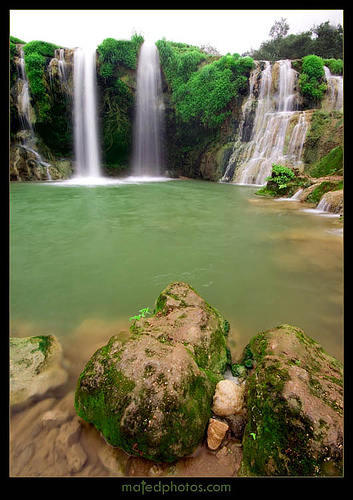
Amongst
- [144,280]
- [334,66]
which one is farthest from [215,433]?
[334,66]

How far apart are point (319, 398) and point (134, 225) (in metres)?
5.79

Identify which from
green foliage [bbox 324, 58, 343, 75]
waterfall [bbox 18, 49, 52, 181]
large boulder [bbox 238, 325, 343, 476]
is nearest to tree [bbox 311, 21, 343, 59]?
green foliage [bbox 324, 58, 343, 75]

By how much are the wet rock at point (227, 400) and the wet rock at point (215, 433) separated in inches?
3.2

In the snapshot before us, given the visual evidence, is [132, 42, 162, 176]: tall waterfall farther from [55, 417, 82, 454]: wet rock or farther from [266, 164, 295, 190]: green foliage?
[55, 417, 82, 454]: wet rock

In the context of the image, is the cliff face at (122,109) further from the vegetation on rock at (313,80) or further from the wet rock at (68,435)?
the wet rock at (68,435)

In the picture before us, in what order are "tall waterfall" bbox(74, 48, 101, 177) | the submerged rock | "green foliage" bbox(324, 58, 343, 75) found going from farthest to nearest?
1. "green foliage" bbox(324, 58, 343, 75)
2. "tall waterfall" bbox(74, 48, 101, 177)
3. the submerged rock

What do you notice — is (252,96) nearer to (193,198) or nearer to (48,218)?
(193,198)

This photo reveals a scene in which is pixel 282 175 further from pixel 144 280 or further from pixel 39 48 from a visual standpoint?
pixel 39 48

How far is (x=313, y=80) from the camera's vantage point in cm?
1645

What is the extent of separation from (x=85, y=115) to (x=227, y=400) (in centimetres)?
2137

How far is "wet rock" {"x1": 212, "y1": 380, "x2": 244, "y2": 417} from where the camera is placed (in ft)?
5.69

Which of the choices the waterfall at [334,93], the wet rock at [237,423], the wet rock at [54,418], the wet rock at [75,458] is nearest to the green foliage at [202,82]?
the waterfall at [334,93]

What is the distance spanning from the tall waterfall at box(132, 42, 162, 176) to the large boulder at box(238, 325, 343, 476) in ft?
69.9

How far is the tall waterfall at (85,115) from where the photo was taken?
1777cm
